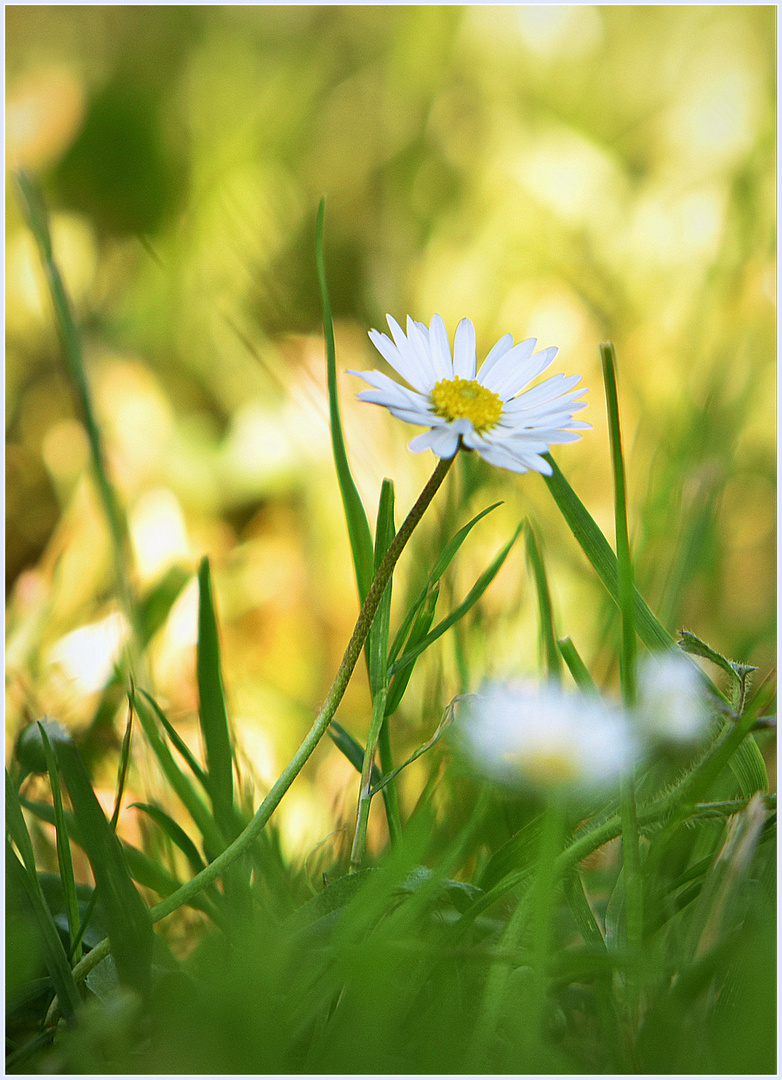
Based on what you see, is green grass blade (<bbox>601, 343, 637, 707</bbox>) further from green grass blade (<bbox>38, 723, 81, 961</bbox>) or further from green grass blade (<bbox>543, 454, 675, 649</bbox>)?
green grass blade (<bbox>38, 723, 81, 961</bbox>)

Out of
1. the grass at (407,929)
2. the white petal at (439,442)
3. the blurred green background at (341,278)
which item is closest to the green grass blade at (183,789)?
the grass at (407,929)

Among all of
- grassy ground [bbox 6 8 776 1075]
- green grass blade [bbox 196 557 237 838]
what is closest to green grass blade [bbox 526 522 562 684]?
grassy ground [bbox 6 8 776 1075]

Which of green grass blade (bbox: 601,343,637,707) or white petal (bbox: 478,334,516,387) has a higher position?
white petal (bbox: 478,334,516,387)

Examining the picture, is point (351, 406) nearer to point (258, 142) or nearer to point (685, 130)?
point (258, 142)

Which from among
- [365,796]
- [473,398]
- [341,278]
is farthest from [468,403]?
[341,278]

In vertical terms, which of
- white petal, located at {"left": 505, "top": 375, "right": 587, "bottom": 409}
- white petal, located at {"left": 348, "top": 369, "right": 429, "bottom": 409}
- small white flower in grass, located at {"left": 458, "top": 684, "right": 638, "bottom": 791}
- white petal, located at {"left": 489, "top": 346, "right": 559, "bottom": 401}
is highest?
white petal, located at {"left": 489, "top": 346, "right": 559, "bottom": 401}

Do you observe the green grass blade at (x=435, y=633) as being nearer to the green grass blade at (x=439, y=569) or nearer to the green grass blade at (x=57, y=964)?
the green grass blade at (x=439, y=569)

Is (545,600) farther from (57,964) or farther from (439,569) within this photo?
(57,964)
